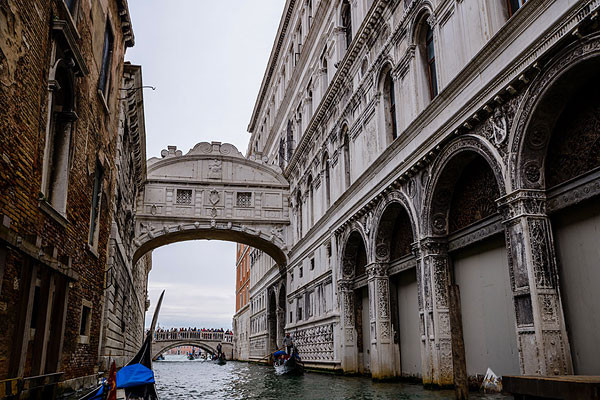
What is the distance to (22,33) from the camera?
5594 mm

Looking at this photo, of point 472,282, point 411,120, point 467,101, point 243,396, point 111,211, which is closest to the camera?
point 467,101

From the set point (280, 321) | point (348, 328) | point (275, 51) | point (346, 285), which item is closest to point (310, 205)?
point (346, 285)

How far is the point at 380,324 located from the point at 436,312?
9.73 feet

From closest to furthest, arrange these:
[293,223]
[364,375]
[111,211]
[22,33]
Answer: [22,33] < [111,211] < [364,375] < [293,223]

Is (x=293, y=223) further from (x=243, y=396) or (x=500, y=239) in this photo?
(x=500, y=239)

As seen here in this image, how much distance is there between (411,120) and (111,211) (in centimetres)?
644

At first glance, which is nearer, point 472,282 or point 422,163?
point 472,282

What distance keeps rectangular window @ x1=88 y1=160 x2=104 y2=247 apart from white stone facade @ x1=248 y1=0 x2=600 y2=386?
577 cm

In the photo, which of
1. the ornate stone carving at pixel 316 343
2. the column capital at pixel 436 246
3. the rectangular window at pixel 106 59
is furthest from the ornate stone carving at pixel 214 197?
the column capital at pixel 436 246

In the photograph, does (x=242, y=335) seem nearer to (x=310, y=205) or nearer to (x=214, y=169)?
(x=214, y=169)

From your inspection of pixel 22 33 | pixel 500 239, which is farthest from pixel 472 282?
pixel 22 33

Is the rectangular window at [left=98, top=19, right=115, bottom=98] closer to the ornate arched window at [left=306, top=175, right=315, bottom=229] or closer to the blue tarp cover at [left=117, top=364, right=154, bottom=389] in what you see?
the blue tarp cover at [left=117, top=364, right=154, bottom=389]

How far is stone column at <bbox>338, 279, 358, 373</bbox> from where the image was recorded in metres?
14.4

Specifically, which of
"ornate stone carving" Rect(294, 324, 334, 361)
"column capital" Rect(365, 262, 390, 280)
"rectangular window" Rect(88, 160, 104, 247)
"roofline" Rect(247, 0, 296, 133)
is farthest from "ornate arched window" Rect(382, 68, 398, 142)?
"roofline" Rect(247, 0, 296, 133)
